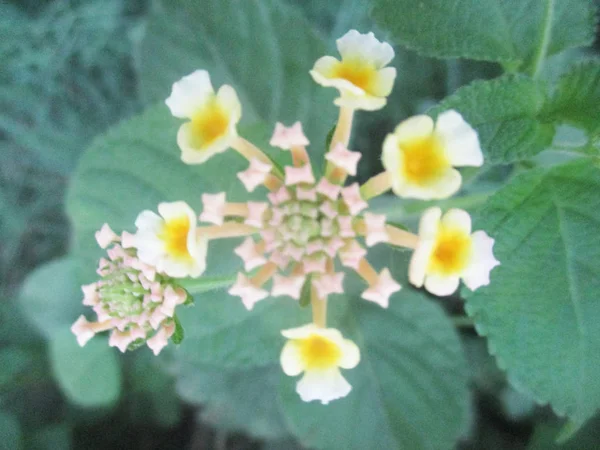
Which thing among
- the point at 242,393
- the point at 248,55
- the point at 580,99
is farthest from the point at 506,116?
the point at 242,393

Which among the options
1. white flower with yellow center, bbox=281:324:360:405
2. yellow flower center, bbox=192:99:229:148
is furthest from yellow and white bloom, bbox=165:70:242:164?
white flower with yellow center, bbox=281:324:360:405

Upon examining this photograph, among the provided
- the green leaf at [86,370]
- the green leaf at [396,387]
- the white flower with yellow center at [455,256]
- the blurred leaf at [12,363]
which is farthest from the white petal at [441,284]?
the blurred leaf at [12,363]

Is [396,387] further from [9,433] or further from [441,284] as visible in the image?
[9,433]

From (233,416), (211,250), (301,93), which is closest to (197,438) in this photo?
(233,416)

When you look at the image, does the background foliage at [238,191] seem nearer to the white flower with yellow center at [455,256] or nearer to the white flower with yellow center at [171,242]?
the white flower with yellow center at [455,256]

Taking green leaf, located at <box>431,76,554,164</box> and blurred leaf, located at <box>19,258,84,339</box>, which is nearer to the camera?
green leaf, located at <box>431,76,554,164</box>

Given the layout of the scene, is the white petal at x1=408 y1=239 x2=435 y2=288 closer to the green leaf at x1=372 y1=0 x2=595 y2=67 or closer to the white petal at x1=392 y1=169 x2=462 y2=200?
the white petal at x1=392 y1=169 x2=462 y2=200

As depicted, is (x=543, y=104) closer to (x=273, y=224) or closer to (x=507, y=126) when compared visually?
(x=507, y=126)
